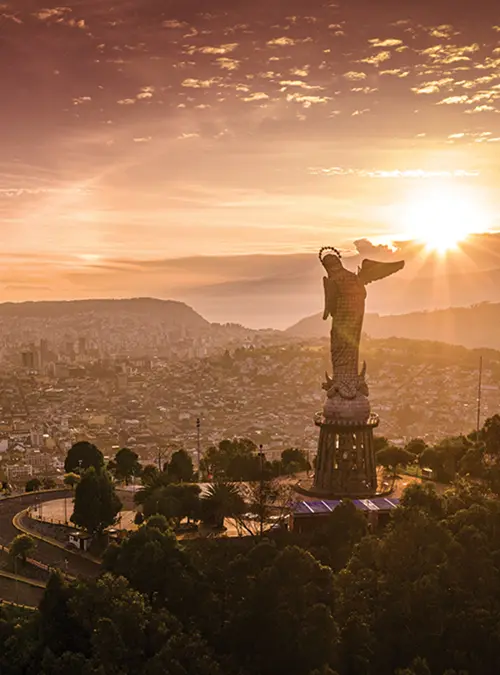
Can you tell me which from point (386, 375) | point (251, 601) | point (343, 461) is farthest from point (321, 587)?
point (386, 375)

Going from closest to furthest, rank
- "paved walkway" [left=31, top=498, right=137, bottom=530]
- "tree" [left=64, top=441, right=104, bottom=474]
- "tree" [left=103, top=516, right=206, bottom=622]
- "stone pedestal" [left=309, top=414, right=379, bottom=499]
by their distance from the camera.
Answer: "tree" [left=103, top=516, right=206, bottom=622]
"paved walkway" [left=31, top=498, right=137, bottom=530]
"stone pedestal" [left=309, top=414, right=379, bottom=499]
"tree" [left=64, top=441, right=104, bottom=474]

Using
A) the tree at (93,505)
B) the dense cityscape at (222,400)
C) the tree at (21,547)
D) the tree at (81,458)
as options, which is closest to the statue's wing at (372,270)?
the tree at (93,505)

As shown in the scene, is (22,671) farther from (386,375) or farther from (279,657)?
(386,375)

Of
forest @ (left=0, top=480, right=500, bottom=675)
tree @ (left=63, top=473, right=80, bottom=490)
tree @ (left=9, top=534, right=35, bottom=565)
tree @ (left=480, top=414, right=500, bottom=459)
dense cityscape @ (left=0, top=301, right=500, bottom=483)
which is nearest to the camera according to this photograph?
forest @ (left=0, top=480, right=500, bottom=675)

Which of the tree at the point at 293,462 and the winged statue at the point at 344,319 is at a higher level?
the winged statue at the point at 344,319

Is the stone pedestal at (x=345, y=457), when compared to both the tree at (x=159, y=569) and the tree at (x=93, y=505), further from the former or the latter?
the tree at (x=159, y=569)

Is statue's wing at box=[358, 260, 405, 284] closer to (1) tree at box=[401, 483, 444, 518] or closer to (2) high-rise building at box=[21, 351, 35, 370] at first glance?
(1) tree at box=[401, 483, 444, 518]

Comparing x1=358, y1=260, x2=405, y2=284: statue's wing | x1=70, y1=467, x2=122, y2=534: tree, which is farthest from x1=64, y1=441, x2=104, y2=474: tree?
x1=358, y1=260, x2=405, y2=284: statue's wing
